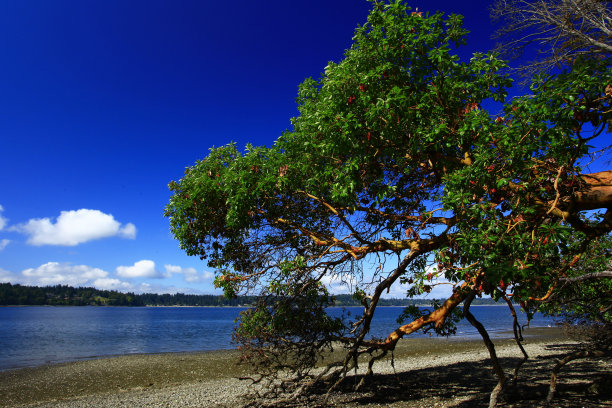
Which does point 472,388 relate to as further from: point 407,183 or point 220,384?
point 220,384

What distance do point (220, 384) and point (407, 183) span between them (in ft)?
46.2

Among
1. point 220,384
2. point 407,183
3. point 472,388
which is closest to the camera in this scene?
point 407,183

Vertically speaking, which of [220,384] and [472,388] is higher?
[472,388]

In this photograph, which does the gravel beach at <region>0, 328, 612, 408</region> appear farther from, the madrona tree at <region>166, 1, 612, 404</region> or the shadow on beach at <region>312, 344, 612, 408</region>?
the madrona tree at <region>166, 1, 612, 404</region>

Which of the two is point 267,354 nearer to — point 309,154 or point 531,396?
point 309,154

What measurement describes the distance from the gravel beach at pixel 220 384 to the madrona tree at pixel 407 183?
8.28 feet

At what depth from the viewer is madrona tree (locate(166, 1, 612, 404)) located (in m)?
4.89

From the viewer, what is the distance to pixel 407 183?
880 centimetres

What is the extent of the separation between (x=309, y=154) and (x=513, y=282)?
459 centimetres

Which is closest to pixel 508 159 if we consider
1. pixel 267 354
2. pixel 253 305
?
pixel 253 305

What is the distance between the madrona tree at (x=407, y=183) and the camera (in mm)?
4887

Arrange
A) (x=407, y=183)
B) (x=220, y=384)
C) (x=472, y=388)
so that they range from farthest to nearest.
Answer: (x=220, y=384) < (x=472, y=388) < (x=407, y=183)

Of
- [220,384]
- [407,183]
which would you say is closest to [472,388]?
[407,183]

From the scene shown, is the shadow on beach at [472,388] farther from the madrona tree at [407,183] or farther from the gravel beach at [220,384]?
the madrona tree at [407,183]
